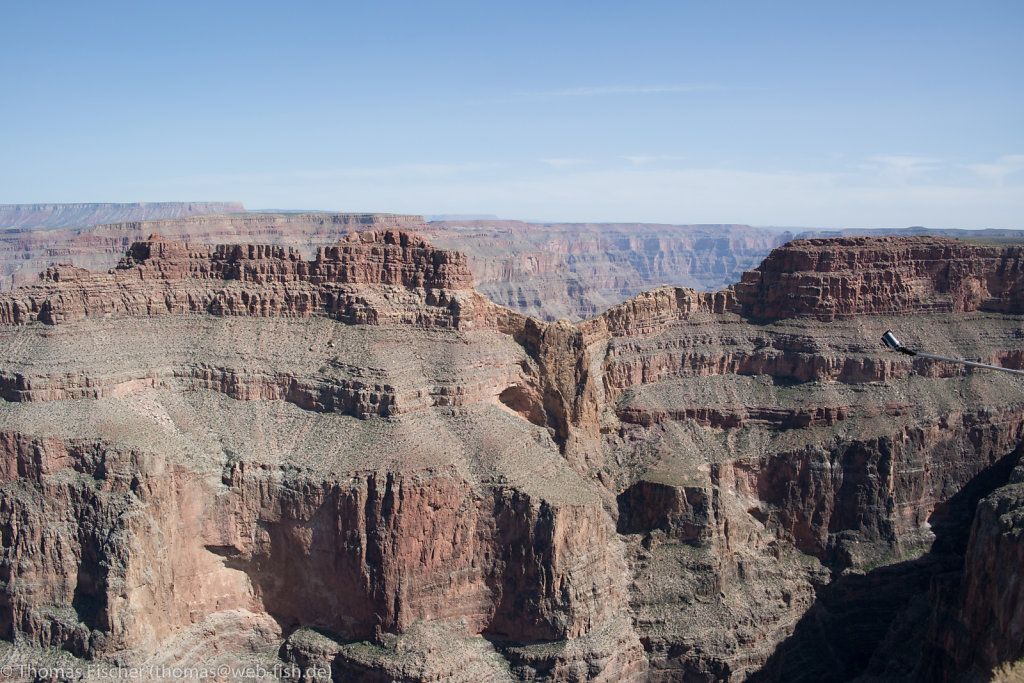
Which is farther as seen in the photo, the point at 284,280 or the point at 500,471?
the point at 284,280

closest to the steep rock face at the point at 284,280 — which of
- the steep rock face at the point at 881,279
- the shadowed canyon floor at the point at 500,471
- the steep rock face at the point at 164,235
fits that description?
the shadowed canyon floor at the point at 500,471

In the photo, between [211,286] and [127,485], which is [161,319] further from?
[127,485]

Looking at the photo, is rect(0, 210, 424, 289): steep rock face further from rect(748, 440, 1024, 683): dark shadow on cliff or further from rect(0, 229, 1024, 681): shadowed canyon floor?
rect(748, 440, 1024, 683): dark shadow on cliff

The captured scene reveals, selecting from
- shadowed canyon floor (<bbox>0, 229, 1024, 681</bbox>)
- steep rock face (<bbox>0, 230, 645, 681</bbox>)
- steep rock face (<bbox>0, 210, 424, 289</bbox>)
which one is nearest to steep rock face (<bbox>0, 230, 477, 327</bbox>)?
shadowed canyon floor (<bbox>0, 229, 1024, 681</bbox>)

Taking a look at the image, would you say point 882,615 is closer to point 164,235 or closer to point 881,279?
point 881,279

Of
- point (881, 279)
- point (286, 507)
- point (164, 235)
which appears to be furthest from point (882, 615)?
point (164, 235)

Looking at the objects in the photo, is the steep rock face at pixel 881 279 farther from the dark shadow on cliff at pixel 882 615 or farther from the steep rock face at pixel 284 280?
the steep rock face at pixel 284 280
